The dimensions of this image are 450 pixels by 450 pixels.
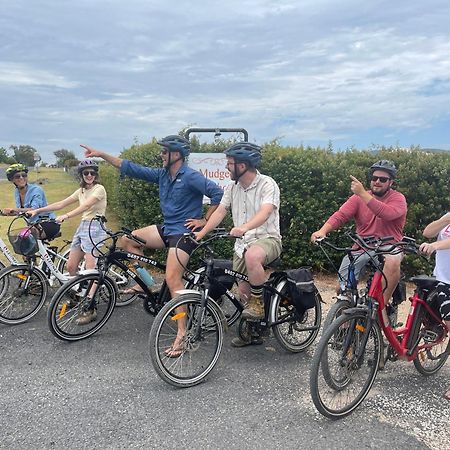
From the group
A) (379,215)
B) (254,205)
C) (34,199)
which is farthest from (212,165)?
(379,215)

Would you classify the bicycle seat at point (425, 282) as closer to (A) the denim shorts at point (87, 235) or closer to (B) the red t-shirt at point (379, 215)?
(B) the red t-shirt at point (379, 215)

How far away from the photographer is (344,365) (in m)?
3.24

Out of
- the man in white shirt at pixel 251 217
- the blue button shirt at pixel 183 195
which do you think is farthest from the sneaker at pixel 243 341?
the blue button shirt at pixel 183 195

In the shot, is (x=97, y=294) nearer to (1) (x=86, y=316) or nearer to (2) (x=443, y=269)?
(1) (x=86, y=316)

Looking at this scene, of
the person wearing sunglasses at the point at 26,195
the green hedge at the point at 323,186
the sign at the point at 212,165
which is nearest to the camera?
the person wearing sunglasses at the point at 26,195

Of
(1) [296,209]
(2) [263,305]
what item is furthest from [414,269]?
(2) [263,305]

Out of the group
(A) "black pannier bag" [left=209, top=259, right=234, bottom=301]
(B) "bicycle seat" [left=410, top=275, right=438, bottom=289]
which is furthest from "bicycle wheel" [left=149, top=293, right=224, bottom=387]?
(B) "bicycle seat" [left=410, top=275, right=438, bottom=289]

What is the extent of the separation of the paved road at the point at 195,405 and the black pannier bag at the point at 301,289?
0.52 m

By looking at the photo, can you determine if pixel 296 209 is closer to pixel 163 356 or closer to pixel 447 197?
pixel 447 197

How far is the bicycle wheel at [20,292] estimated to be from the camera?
4.94 meters

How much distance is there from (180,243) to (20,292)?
2108 mm

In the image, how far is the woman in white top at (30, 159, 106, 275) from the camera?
513 centimetres

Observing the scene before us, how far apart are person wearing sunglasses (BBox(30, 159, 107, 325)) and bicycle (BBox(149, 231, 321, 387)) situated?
1.74 meters

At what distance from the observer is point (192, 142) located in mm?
7008
